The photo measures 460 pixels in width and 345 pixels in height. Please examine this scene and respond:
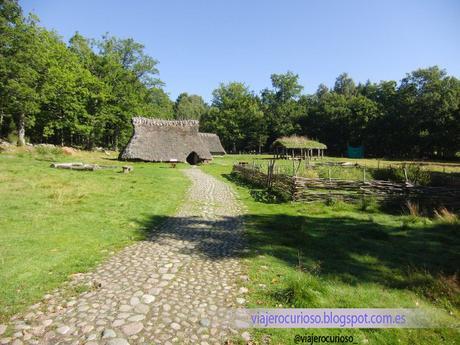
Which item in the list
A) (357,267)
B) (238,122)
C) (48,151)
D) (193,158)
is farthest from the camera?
(238,122)

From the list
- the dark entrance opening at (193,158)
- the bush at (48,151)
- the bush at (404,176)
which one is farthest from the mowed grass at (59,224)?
the dark entrance opening at (193,158)

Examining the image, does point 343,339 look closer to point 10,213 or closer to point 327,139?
point 10,213

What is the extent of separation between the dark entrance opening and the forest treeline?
15.8 metres

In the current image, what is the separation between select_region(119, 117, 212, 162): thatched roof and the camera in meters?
30.0

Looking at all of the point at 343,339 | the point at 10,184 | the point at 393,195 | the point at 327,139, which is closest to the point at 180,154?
the point at 10,184

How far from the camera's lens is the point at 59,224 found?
790 cm

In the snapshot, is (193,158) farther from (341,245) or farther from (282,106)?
(282,106)

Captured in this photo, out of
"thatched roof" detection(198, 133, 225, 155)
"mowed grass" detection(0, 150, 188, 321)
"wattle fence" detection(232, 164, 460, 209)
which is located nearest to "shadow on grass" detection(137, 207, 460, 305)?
"mowed grass" detection(0, 150, 188, 321)

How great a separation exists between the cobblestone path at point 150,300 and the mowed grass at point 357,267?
596mm

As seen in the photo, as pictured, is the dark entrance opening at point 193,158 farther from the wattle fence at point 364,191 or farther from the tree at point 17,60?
the wattle fence at point 364,191

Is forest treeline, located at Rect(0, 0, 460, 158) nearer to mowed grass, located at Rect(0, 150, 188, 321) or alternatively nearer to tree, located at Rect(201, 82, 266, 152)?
tree, located at Rect(201, 82, 266, 152)

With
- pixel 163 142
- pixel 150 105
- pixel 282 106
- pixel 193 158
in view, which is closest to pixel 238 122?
pixel 282 106

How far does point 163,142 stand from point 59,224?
79.0 ft

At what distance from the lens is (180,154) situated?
31141mm
